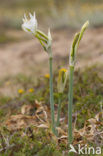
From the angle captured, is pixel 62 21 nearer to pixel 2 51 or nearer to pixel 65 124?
pixel 2 51

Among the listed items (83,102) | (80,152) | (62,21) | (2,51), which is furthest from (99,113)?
(62,21)

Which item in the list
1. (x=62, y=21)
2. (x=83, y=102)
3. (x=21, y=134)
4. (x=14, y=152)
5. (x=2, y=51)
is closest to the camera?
(x=14, y=152)

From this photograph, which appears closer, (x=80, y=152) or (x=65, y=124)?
(x=80, y=152)

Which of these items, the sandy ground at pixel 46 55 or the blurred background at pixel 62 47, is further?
the blurred background at pixel 62 47

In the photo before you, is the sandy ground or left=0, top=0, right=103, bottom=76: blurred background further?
left=0, top=0, right=103, bottom=76: blurred background

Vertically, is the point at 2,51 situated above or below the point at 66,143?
above

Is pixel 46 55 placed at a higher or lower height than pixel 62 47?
lower

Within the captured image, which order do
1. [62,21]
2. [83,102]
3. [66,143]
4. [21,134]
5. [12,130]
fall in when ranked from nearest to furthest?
[66,143], [21,134], [12,130], [83,102], [62,21]

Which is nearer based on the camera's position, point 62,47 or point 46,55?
point 46,55
